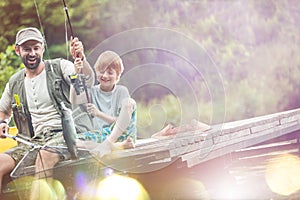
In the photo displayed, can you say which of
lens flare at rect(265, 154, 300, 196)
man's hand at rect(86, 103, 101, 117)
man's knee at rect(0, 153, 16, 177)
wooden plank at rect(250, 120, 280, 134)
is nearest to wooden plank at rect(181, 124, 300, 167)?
wooden plank at rect(250, 120, 280, 134)

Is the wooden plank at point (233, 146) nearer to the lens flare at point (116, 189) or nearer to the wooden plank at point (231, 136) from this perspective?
the wooden plank at point (231, 136)

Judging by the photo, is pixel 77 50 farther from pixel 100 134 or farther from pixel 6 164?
pixel 6 164

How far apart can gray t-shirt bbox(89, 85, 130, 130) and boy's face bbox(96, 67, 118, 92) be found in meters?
0.02

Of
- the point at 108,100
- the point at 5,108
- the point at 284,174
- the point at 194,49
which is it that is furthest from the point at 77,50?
the point at 284,174

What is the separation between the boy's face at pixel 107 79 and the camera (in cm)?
302

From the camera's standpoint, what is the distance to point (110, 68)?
3021mm

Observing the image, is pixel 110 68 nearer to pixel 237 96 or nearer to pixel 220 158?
pixel 220 158

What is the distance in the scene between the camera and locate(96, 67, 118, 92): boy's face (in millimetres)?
3016

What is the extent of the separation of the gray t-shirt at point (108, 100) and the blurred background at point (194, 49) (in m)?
0.37

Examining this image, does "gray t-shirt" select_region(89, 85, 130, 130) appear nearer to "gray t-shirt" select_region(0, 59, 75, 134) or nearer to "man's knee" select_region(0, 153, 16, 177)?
"gray t-shirt" select_region(0, 59, 75, 134)

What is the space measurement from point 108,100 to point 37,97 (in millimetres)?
278

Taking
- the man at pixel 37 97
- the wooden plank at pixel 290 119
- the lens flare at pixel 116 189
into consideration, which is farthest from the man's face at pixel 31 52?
the wooden plank at pixel 290 119

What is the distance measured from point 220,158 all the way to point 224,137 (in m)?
0.26

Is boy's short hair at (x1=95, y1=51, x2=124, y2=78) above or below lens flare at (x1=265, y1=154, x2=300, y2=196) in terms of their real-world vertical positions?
above
